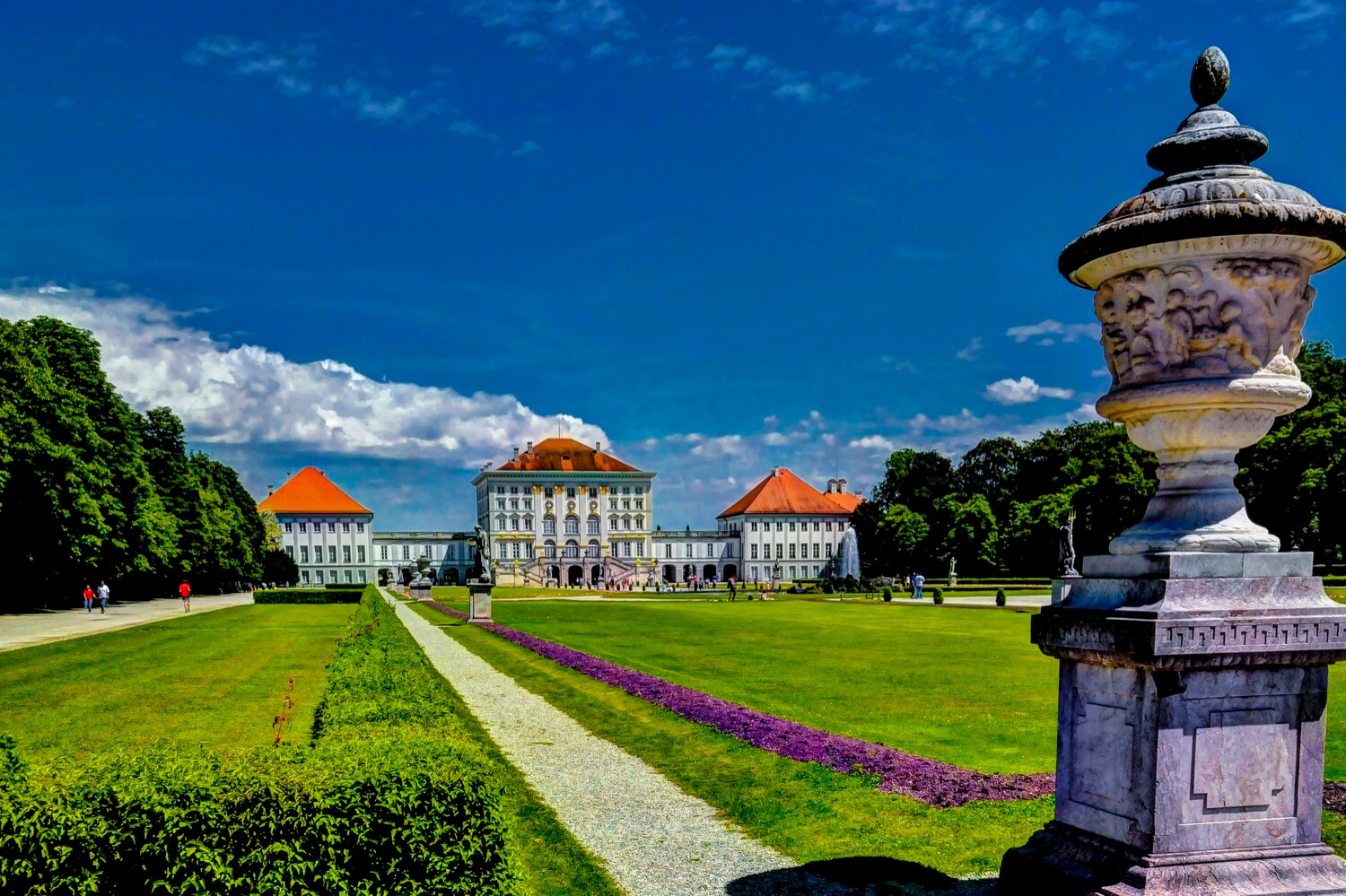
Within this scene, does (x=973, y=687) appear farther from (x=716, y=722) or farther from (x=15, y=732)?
(x=15, y=732)

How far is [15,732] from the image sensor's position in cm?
1132

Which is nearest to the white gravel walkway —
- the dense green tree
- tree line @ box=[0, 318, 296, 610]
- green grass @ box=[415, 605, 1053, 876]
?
green grass @ box=[415, 605, 1053, 876]

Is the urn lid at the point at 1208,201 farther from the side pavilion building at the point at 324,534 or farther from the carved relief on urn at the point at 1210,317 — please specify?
the side pavilion building at the point at 324,534

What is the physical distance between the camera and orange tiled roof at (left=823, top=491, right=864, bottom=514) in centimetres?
11841

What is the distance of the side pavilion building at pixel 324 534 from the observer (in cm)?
11125

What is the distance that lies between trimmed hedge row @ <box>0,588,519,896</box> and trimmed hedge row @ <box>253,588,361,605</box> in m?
50.4

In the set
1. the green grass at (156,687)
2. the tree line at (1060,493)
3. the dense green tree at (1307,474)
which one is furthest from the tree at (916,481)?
the green grass at (156,687)

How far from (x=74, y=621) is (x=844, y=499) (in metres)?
101

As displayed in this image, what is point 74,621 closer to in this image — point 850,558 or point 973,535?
point 850,558

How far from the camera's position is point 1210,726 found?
3629mm

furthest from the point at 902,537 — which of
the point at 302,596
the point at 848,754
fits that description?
the point at 848,754

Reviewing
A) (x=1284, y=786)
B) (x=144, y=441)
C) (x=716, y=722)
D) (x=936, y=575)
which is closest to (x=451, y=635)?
(x=716, y=722)

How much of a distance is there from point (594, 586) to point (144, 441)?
57645mm

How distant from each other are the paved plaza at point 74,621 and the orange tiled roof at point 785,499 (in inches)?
2981
